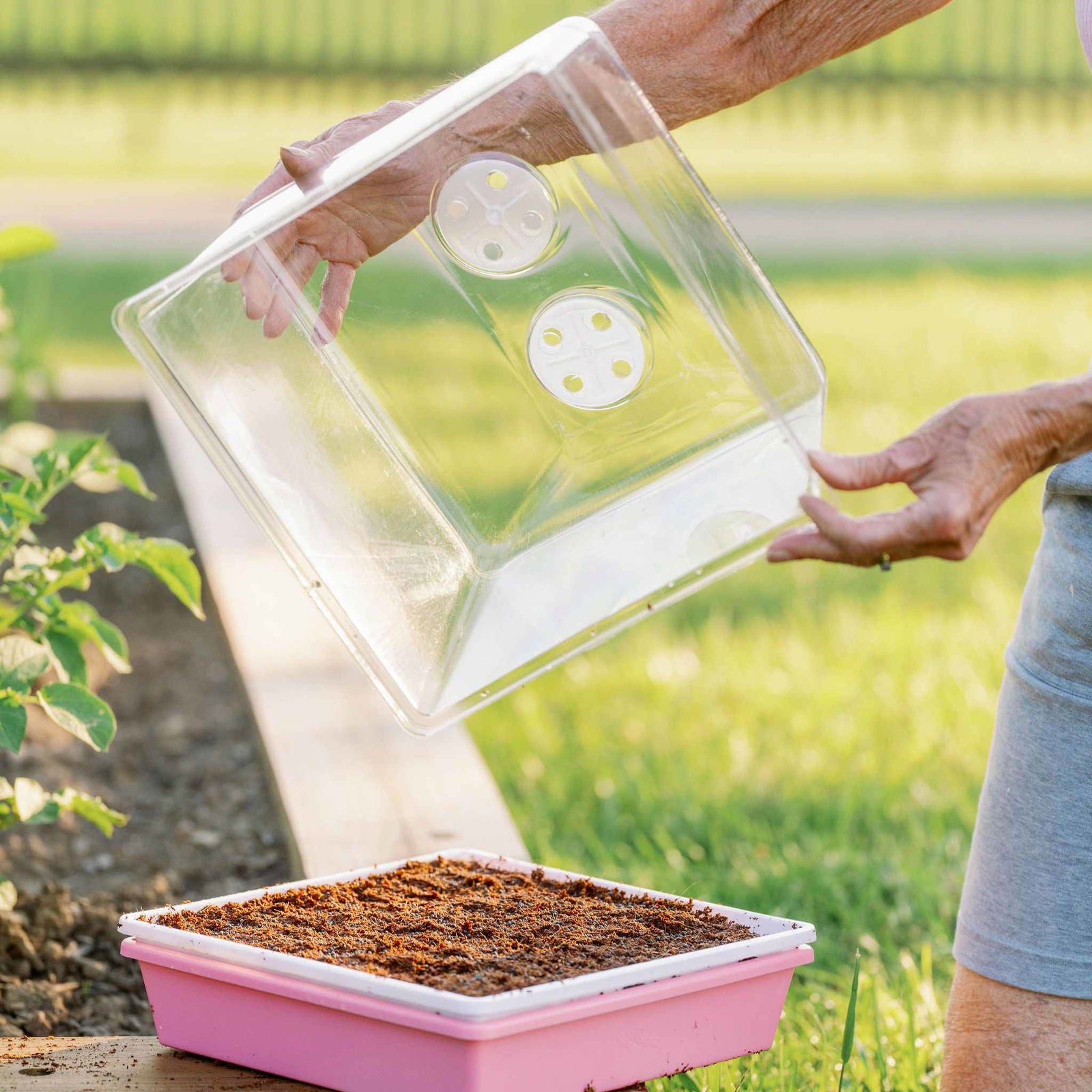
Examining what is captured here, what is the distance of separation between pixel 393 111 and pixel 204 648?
2053mm

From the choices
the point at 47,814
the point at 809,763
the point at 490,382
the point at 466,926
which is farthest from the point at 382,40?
the point at 466,926

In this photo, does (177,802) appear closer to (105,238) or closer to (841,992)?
(841,992)

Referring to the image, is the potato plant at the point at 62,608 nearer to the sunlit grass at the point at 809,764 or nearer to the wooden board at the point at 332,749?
the wooden board at the point at 332,749

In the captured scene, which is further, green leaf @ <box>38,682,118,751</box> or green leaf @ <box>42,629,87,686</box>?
green leaf @ <box>42,629,87,686</box>

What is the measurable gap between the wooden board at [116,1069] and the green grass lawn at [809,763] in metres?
0.49

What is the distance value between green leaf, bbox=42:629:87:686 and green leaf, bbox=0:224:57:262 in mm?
546

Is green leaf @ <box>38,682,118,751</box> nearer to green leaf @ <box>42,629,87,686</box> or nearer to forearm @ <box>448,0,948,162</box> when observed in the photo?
green leaf @ <box>42,629,87,686</box>

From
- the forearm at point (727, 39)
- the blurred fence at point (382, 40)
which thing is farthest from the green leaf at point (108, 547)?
the blurred fence at point (382, 40)

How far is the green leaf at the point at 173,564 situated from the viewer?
1.74 metres

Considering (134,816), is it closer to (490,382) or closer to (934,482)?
(490,382)

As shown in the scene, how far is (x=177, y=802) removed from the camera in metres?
2.70

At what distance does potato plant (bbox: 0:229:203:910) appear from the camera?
1.62 m

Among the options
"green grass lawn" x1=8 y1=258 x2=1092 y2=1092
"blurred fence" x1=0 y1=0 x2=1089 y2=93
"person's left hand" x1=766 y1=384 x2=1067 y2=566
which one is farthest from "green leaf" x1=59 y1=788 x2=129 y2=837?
"blurred fence" x1=0 y1=0 x2=1089 y2=93

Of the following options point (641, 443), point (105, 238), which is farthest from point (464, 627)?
point (105, 238)
